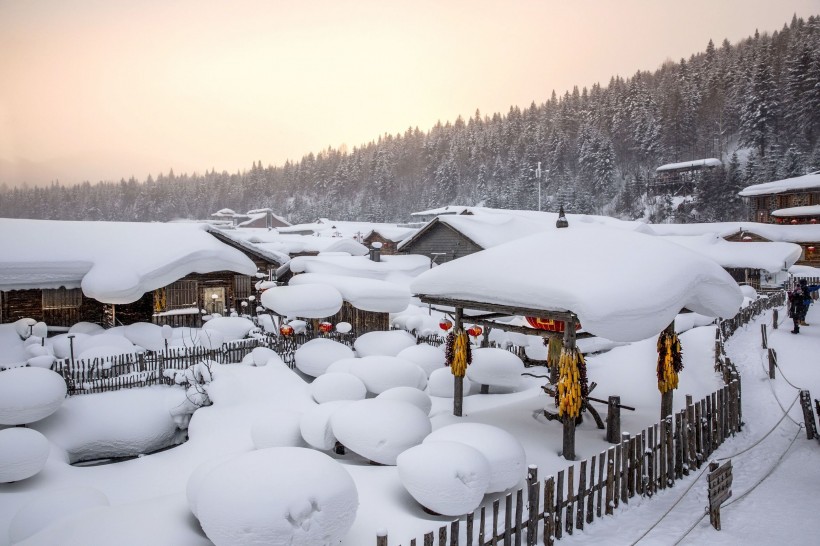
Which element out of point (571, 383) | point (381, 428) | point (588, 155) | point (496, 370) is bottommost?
point (496, 370)

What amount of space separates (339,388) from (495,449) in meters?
6.33

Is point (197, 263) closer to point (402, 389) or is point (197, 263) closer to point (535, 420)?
point (402, 389)

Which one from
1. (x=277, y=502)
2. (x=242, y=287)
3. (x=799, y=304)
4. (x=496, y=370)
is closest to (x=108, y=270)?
(x=242, y=287)

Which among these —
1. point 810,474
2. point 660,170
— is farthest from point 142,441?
point 660,170

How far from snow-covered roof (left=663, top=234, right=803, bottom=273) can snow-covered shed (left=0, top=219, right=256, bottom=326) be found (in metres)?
29.7

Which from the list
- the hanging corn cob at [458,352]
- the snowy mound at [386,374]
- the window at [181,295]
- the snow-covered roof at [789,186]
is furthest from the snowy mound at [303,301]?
the snow-covered roof at [789,186]

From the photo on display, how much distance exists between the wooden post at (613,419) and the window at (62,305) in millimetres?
21862

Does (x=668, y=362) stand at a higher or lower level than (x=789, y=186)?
lower

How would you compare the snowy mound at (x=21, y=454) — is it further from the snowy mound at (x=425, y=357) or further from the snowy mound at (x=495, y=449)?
the snowy mound at (x=425, y=357)

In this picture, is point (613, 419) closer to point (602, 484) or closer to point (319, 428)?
point (602, 484)

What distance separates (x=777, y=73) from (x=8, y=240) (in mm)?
92570

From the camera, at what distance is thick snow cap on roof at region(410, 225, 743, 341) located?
7.43 meters

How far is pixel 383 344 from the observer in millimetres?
17953

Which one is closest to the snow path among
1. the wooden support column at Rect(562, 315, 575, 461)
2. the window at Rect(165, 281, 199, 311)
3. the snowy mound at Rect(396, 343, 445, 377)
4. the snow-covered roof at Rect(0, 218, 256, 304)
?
the wooden support column at Rect(562, 315, 575, 461)
